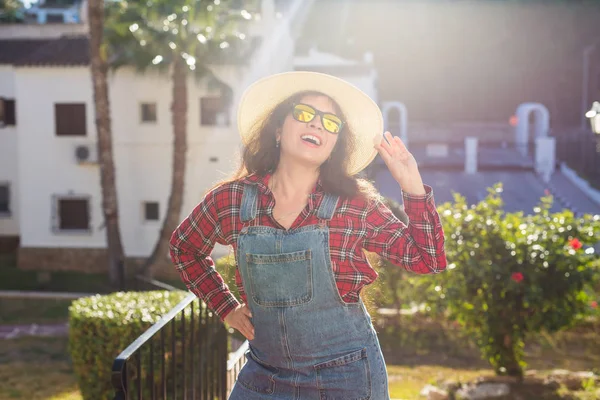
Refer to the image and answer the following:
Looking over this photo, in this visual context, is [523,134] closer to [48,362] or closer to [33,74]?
[33,74]

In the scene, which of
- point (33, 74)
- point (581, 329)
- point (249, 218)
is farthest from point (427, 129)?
point (249, 218)

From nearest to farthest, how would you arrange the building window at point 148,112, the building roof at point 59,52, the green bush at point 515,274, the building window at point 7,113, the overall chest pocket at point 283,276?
the overall chest pocket at point 283,276, the green bush at point 515,274, the building roof at point 59,52, the building window at point 148,112, the building window at point 7,113

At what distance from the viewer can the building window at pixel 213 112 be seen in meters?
21.9

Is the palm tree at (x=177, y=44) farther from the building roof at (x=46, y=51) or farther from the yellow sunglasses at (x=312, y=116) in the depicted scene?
the yellow sunglasses at (x=312, y=116)

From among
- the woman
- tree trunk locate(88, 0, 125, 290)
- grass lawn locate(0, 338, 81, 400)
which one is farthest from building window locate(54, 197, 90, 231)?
the woman

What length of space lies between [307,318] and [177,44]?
1735cm

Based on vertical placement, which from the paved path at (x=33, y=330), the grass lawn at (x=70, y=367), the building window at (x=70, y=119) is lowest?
the paved path at (x=33, y=330)

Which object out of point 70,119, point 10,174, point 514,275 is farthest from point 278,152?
point 10,174

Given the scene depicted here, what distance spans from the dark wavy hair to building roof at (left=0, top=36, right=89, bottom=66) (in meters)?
20.1

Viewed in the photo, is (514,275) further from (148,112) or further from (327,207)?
(148,112)

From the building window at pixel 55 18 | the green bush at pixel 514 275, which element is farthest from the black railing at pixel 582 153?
the building window at pixel 55 18

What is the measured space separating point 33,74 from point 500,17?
19865 millimetres

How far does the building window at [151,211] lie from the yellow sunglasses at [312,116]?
2034 cm

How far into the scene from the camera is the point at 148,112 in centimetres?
2259
